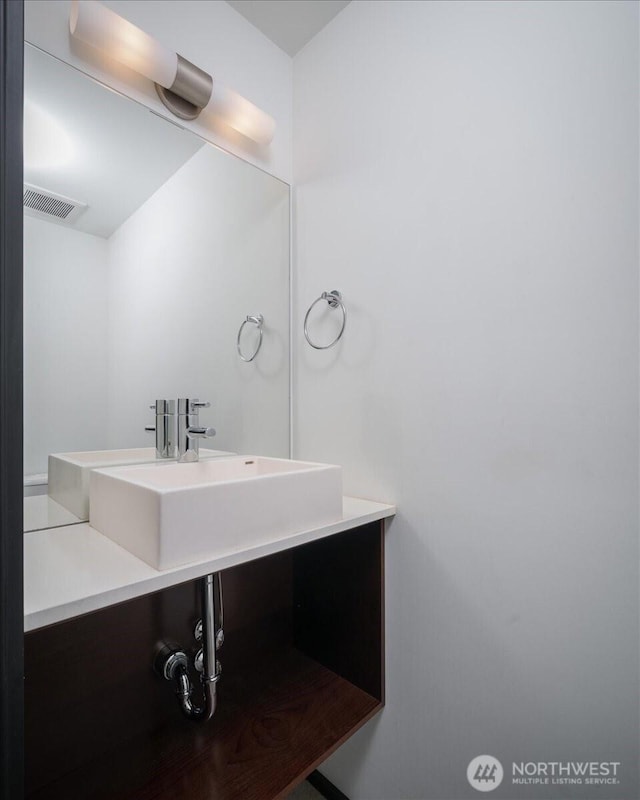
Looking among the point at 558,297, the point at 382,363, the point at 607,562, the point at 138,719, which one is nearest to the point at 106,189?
the point at 382,363

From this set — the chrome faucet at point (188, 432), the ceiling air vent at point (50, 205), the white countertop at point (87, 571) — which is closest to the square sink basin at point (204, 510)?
the white countertop at point (87, 571)

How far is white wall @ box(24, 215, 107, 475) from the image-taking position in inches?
39.8

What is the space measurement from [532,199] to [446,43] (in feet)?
1.81

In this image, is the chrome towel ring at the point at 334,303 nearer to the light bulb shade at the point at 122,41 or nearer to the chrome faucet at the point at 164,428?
the chrome faucet at the point at 164,428

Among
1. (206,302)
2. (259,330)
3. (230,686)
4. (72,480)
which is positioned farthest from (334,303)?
(230,686)

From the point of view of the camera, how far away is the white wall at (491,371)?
86cm

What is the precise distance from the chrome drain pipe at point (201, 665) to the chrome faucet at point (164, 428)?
0.40m

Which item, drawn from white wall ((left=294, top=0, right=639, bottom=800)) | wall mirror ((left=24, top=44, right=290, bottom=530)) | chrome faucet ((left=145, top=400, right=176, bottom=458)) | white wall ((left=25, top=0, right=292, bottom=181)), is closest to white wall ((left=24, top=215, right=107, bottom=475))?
wall mirror ((left=24, top=44, right=290, bottom=530))

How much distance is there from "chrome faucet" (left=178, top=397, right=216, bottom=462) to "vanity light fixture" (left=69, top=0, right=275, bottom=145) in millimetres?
889

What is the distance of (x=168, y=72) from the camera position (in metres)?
1.14

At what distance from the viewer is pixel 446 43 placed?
1.12 m

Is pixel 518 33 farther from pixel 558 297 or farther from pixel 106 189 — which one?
pixel 106 189

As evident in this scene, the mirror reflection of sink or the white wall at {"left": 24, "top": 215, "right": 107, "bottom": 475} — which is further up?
the white wall at {"left": 24, "top": 215, "right": 107, "bottom": 475}

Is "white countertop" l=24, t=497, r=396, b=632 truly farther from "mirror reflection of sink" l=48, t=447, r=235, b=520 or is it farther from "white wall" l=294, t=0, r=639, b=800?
"white wall" l=294, t=0, r=639, b=800
